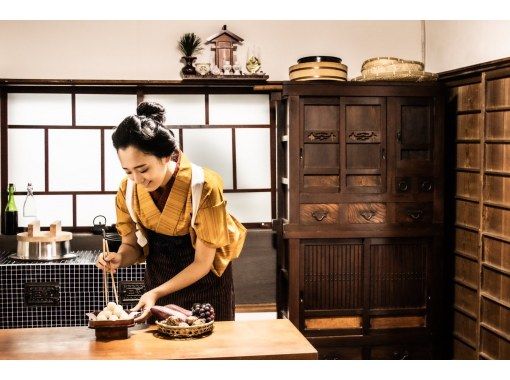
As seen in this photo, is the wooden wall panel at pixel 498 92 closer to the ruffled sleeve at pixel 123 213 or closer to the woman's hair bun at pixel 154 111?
the woman's hair bun at pixel 154 111

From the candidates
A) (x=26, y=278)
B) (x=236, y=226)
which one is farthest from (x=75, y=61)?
(x=236, y=226)

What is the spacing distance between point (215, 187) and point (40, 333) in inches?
37.3

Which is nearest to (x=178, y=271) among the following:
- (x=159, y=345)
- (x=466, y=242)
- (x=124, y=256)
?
(x=124, y=256)

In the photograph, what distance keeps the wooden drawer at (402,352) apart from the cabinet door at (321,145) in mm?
1224

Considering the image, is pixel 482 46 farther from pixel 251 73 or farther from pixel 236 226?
pixel 236 226

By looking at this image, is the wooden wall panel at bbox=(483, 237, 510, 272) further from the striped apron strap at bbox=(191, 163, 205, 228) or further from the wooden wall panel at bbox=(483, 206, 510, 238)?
the striped apron strap at bbox=(191, 163, 205, 228)

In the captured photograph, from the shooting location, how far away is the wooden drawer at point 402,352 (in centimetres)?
488

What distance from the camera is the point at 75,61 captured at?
5.12 m

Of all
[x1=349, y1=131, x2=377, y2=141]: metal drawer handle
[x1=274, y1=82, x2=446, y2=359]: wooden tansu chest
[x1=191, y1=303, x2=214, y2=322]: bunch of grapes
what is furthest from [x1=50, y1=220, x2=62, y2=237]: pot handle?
[x1=191, y1=303, x2=214, y2=322]: bunch of grapes

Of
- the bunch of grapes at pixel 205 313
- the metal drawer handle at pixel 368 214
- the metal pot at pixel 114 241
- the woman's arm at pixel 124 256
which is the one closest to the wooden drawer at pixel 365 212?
the metal drawer handle at pixel 368 214

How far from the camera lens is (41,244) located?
4.71 m

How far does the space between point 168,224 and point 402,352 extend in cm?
258

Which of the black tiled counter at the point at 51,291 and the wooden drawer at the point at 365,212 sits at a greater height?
A: the wooden drawer at the point at 365,212

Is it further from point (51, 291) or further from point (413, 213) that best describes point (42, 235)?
point (413, 213)
